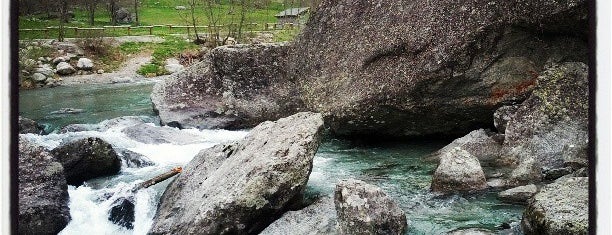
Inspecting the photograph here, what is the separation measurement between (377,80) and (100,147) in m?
3.72

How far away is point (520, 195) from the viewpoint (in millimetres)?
5918

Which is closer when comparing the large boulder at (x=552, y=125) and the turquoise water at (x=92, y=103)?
the large boulder at (x=552, y=125)

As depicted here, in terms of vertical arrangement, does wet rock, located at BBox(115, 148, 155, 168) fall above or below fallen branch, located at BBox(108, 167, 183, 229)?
above

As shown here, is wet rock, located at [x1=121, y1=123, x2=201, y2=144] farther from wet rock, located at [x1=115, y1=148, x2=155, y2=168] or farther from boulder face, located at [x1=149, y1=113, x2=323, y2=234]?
boulder face, located at [x1=149, y1=113, x2=323, y2=234]

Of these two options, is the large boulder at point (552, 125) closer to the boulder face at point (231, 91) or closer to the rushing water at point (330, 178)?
the rushing water at point (330, 178)

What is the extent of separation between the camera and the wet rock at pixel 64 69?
14.1 meters

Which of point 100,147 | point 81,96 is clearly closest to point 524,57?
point 100,147

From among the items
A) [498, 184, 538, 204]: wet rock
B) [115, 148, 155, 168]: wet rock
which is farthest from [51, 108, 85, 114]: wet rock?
[498, 184, 538, 204]: wet rock

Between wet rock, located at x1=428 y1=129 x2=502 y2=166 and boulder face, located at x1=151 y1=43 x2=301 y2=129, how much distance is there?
3328mm

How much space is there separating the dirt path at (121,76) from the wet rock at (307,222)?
10715 millimetres

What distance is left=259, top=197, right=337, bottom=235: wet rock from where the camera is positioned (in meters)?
5.24

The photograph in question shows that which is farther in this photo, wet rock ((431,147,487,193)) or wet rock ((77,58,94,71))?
wet rock ((77,58,94,71))

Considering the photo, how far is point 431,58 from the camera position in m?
8.13

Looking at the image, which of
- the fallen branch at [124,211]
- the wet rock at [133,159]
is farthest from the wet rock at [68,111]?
the fallen branch at [124,211]
